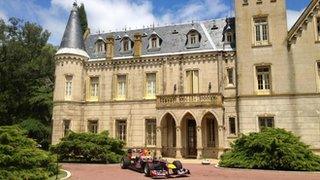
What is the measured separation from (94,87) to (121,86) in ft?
9.09

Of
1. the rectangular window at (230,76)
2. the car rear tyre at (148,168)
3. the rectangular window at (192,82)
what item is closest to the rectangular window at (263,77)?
the rectangular window at (230,76)

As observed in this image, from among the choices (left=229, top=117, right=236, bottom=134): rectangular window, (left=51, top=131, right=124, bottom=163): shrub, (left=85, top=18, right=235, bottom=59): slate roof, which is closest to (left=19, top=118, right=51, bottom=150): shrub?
(left=85, top=18, right=235, bottom=59): slate roof

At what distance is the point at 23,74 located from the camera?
38.5 m

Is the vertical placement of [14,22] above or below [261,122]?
above

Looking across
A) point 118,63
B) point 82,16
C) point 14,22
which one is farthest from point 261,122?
point 14,22

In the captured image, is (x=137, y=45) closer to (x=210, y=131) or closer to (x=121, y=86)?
(x=121, y=86)

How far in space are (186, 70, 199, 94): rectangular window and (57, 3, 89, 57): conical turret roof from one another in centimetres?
1034

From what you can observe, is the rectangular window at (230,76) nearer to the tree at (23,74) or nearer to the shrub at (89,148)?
the shrub at (89,148)

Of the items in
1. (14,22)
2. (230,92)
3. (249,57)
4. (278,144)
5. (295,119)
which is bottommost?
(278,144)

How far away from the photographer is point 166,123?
30875 millimetres

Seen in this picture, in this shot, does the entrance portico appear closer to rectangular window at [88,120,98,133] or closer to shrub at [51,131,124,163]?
shrub at [51,131,124,163]

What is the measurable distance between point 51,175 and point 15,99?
25.5 meters

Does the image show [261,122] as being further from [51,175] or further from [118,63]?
[51,175]

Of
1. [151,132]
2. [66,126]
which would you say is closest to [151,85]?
[151,132]
